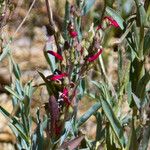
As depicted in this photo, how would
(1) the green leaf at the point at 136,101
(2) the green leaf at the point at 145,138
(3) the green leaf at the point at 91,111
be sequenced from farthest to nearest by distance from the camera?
1. (3) the green leaf at the point at 91,111
2. (1) the green leaf at the point at 136,101
3. (2) the green leaf at the point at 145,138

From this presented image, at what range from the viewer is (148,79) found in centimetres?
85

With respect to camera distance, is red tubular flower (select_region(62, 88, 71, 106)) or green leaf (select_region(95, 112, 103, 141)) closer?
red tubular flower (select_region(62, 88, 71, 106))

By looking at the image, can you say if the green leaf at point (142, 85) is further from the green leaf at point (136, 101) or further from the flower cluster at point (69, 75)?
the flower cluster at point (69, 75)

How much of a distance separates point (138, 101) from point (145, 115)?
0.04 meters

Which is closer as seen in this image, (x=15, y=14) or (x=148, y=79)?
(x=148, y=79)

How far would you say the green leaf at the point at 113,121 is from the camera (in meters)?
0.81

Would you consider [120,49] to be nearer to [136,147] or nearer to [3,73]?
[136,147]

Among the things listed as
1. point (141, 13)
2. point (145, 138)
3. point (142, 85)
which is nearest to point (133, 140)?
point (145, 138)

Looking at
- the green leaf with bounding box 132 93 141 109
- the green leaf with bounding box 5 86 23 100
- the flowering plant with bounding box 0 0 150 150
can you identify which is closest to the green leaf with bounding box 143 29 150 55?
the flowering plant with bounding box 0 0 150 150

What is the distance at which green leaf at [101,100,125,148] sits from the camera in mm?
810

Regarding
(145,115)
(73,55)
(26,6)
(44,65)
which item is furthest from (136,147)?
(26,6)

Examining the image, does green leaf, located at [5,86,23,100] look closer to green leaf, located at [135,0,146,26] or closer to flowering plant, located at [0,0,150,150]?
flowering plant, located at [0,0,150,150]

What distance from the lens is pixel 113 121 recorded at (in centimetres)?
83

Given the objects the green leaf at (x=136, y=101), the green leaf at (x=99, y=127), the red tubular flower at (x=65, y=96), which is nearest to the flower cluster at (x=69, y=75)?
the red tubular flower at (x=65, y=96)
